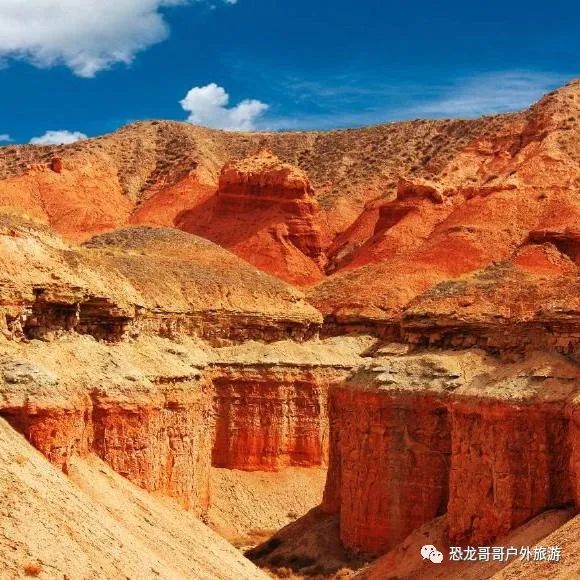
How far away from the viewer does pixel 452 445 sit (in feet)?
108

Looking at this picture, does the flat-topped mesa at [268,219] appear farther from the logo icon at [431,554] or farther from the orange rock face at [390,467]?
the logo icon at [431,554]

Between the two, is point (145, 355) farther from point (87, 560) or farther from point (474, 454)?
point (87, 560)

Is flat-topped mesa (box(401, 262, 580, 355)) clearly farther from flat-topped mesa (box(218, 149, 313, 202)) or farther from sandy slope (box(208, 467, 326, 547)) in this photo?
flat-topped mesa (box(218, 149, 313, 202))

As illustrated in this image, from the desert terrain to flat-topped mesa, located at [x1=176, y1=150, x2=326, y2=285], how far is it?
1507 centimetres

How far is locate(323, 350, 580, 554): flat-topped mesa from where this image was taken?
3008cm

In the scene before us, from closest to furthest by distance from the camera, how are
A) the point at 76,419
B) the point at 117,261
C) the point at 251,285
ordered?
1. the point at 76,419
2. the point at 117,261
3. the point at 251,285

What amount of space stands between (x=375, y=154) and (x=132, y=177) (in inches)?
1046

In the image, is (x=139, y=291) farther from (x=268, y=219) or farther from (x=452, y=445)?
(x=268, y=219)

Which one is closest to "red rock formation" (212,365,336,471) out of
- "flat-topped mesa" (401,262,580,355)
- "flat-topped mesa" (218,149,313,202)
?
"flat-topped mesa" (401,262,580,355)

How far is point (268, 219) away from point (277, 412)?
146 ft

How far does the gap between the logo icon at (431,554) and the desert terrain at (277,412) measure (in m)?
0.26

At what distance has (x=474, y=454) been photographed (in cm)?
3181

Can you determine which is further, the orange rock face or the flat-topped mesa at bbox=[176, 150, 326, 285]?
the flat-topped mesa at bbox=[176, 150, 326, 285]

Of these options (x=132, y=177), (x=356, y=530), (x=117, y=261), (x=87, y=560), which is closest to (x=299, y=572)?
(x=356, y=530)
